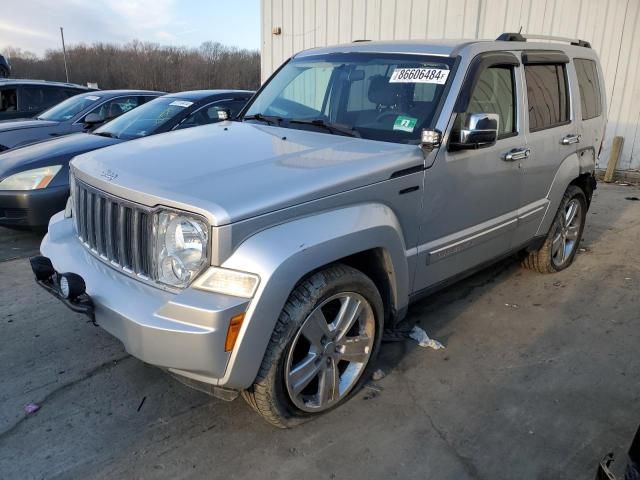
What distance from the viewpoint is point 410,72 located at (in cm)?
338

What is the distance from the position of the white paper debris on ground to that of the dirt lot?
64 mm

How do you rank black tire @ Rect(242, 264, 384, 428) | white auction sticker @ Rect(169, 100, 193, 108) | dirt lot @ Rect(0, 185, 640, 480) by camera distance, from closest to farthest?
black tire @ Rect(242, 264, 384, 428)
dirt lot @ Rect(0, 185, 640, 480)
white auction sticker @ Rect(169, 100, 193, 108)

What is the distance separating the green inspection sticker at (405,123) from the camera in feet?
10.4

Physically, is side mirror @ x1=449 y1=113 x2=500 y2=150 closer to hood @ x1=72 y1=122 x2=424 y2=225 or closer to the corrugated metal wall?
hood @ x1=72 y1=122 x2=424 y2=225

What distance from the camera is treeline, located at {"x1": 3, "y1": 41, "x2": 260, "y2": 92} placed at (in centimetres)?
5188

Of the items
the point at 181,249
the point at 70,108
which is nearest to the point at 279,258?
the point at 181,249

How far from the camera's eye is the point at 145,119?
6176mm

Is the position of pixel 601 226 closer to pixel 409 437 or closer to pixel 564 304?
pixel 564 304

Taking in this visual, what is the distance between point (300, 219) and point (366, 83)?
1.60 metres

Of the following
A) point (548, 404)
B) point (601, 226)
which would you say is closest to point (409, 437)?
point (548, 404)

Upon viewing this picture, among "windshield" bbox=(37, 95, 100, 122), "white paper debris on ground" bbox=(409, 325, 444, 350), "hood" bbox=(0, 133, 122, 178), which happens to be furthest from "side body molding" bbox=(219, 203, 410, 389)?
"windshield" bbox=(37, 95, 100, 122)

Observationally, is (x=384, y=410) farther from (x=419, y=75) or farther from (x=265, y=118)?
(x=265, y=118)

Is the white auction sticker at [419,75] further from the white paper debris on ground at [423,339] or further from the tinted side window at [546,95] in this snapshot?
the white paper debris on ground at [423,339]

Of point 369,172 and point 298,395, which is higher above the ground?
point 369,172
